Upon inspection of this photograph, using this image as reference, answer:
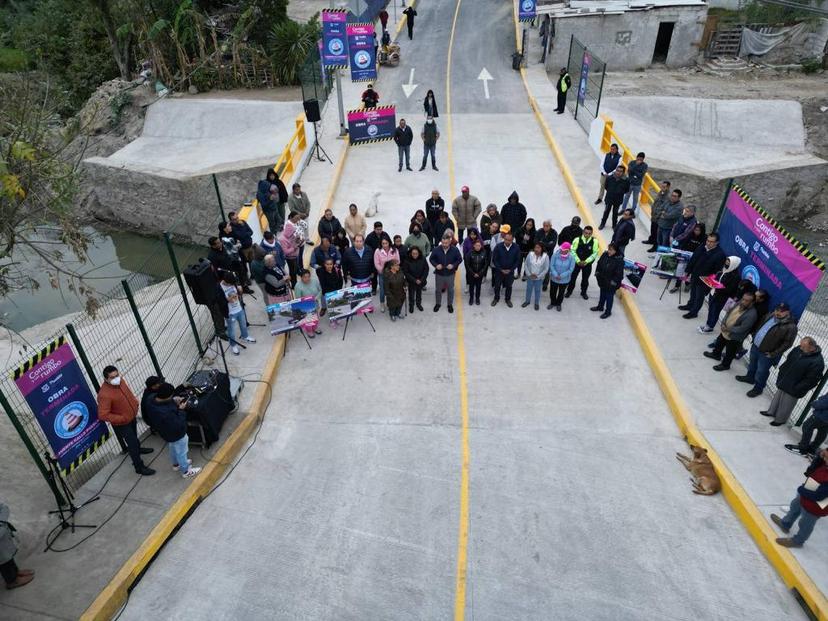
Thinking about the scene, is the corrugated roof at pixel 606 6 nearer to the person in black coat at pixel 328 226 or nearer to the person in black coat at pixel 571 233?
the person in black coat at pixel 571 233

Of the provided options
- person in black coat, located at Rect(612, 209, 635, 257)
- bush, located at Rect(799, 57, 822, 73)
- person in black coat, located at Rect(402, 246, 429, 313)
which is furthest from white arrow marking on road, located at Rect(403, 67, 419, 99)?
bush, located at Rect(799, 57, 822, 73)

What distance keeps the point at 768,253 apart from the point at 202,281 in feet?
29.9

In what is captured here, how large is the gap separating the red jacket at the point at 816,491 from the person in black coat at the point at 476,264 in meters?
6.27

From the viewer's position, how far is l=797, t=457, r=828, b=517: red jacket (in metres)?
6.31

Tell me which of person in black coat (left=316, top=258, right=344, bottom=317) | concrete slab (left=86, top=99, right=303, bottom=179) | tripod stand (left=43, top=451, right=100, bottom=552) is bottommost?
concrete slab (left=86, top=99, right=303, bottom=179)

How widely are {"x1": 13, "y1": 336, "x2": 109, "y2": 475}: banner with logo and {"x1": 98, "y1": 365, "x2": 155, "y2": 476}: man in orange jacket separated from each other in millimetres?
261

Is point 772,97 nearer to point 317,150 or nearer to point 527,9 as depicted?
point 527,9

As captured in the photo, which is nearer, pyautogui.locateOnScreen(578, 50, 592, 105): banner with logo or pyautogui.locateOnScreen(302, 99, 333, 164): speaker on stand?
pyautogui.locateOnScreen(302, 99, 333, 164): speaker on stand

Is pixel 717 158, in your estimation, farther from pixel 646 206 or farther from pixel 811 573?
pixel 811 573

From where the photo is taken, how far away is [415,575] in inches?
267

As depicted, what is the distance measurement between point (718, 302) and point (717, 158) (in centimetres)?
1487

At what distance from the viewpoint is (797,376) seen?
8.17m

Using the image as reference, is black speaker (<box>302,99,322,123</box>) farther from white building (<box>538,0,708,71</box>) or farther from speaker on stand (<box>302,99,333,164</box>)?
white building (<box>538,0,708,71</box>)

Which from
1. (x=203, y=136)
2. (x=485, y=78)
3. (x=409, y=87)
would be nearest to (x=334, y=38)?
(x=409, y=87)
